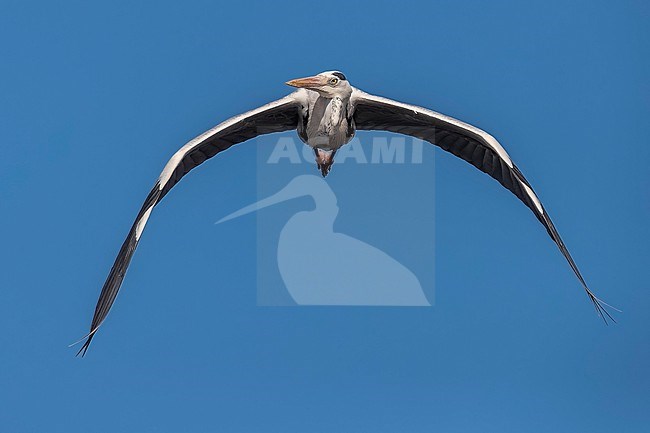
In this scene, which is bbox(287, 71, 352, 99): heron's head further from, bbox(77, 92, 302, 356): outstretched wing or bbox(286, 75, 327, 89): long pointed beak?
bbox(77, 92, 302, 356): outstretched wing

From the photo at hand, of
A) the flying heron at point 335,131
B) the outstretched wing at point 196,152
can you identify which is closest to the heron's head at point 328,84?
the flying heron at point 335,131

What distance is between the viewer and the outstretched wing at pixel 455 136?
23.5ft

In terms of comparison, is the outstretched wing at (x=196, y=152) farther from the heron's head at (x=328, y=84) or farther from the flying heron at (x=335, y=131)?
the heron's head at (x=328, y=84)

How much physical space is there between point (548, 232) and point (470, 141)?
1061 mm

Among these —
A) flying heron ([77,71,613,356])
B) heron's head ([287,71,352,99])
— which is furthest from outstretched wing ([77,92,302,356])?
heron's head ([287,71,352,99])

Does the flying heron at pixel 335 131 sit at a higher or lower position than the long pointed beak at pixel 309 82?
lower

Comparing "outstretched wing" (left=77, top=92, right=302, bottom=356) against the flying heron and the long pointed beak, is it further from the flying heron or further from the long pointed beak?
the long pointed beak

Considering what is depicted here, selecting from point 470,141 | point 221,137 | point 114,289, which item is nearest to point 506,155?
point 470,141

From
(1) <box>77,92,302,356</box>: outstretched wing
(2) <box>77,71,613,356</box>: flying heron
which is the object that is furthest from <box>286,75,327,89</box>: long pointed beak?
(1) <box>77,92,302,356</box>: outstretched wing

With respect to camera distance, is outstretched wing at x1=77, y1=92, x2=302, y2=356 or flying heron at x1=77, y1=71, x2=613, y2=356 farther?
flying heron at x1=77, y1=71, x2=613, y2=356

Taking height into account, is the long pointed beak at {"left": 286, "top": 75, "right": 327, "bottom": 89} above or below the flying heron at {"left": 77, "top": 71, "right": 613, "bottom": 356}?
above

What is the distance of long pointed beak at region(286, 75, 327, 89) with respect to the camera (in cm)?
696

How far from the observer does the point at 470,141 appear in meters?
7.75

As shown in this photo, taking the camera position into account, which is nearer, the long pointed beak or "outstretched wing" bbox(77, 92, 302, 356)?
"outstretched wing" bbox(77, 92, 302, 356)
